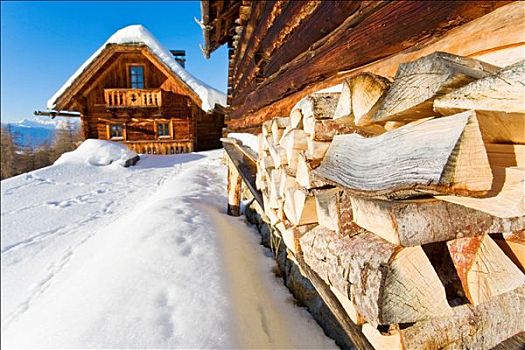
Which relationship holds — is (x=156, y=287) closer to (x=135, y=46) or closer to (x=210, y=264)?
(x=210, y=264)

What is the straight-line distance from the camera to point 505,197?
64cm

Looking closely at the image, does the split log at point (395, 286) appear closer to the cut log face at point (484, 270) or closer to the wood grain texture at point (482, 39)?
the cut log face at point (484, 270)

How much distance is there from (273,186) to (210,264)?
0.86 meters

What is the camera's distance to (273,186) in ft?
6.32

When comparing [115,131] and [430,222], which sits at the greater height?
[115,131]

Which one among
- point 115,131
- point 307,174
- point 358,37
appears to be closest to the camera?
point 358,37

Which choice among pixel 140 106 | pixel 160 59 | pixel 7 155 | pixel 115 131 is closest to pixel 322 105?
pixel 160 59

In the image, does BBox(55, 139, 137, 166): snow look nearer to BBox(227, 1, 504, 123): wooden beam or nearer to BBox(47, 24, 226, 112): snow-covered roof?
BBox(47, 24, 226, 112): snow-covered roof

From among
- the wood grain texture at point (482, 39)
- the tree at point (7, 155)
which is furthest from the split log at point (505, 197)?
the tree at point (7, 155)

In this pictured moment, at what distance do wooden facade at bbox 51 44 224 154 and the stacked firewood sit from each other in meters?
12.9

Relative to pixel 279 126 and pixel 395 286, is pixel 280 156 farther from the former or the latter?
pixel 395 286

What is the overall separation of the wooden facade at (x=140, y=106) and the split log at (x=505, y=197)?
13.1m

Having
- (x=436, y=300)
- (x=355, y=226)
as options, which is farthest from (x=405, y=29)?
(x=436, y=300)

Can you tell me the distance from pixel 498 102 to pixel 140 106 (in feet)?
47.5
